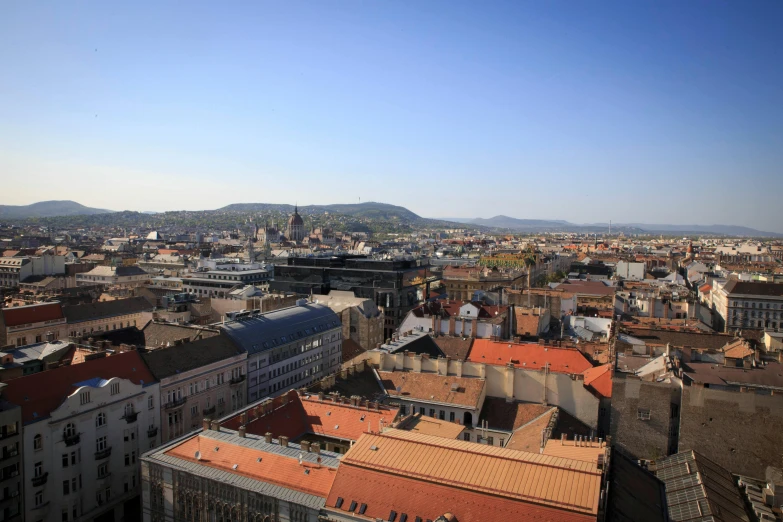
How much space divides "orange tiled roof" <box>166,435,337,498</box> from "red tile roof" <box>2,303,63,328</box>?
48.0m

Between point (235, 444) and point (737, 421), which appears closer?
point (235, 444)

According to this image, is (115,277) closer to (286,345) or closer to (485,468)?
(286,345)

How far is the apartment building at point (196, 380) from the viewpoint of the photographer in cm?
4709

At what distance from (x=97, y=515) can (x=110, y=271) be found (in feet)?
323

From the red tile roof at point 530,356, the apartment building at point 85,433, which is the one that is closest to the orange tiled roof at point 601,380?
the red tile roof at point 530,356

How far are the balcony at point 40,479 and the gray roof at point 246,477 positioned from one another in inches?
374

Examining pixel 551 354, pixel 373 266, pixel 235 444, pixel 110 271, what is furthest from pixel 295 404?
pixel 110 271

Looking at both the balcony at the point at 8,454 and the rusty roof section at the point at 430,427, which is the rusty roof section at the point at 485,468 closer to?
the rusty roof section at the point at 430,427

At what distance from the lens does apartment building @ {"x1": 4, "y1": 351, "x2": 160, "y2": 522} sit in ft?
123

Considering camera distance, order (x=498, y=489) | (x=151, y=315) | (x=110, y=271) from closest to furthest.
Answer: (x=498, y=489) → (x=151, y=315) → (x=110, y=271)

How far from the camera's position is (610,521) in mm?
26812

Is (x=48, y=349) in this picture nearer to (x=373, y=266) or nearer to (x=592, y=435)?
(x=592, y=435)

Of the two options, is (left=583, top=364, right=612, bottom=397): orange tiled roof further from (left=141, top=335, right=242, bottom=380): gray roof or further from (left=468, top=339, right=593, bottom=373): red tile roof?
(left=141, top=335, right=242, bottom=380): gray roof

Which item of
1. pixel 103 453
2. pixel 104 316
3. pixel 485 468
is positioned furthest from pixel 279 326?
pixel 485 468
